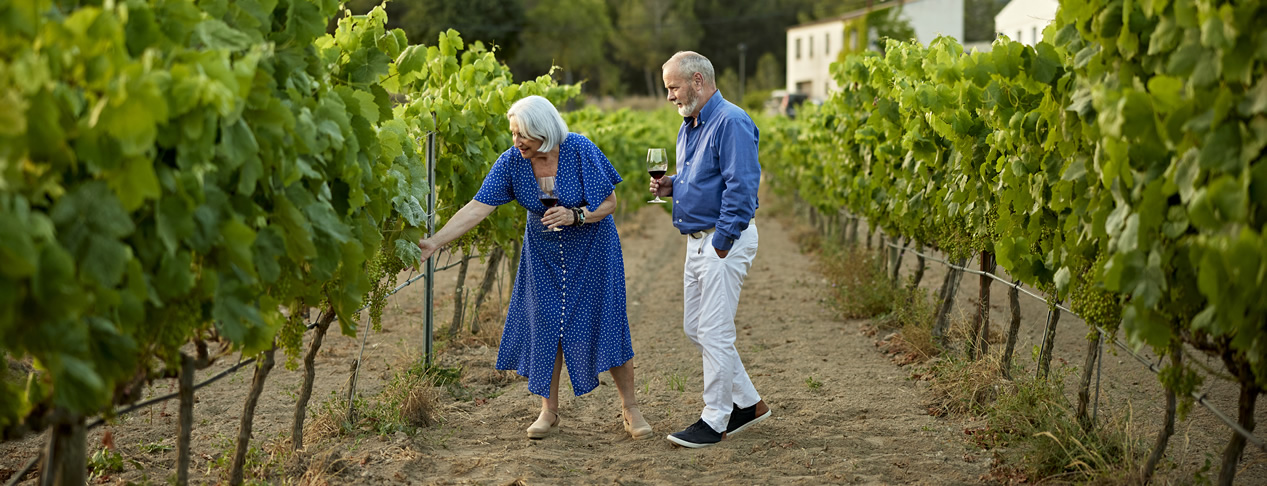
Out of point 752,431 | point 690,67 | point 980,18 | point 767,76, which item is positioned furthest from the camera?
point 980,18

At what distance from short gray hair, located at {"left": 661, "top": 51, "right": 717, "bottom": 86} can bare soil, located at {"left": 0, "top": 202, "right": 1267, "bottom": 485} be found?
160cm

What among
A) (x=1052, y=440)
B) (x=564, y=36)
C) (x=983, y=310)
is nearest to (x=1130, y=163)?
(x=1052, y=440)

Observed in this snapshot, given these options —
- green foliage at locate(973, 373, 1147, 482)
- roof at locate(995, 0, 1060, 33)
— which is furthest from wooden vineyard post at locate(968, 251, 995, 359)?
roof at locate(995, 0, 1060, 33)

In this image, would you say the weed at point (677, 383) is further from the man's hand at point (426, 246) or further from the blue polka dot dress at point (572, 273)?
the man's hand at point (426, 246)

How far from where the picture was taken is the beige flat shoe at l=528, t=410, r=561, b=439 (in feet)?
15.3

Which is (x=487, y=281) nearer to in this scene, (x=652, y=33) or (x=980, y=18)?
(x=652, y=33)

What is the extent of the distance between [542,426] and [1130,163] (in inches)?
107

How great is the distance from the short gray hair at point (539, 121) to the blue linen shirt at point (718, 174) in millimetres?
575

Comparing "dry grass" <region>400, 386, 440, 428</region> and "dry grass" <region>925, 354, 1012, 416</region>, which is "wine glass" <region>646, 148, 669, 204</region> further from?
"dry grass" <region>925, 354, 1012, 416</region>

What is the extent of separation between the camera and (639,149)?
46.6 feet

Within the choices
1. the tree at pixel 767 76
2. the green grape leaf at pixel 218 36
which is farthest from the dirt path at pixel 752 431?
the tree at pixel 767 76

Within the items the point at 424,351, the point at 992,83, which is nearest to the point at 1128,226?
the point at 992,83

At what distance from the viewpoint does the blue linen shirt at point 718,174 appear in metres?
4.23

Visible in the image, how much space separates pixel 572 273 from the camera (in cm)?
456
